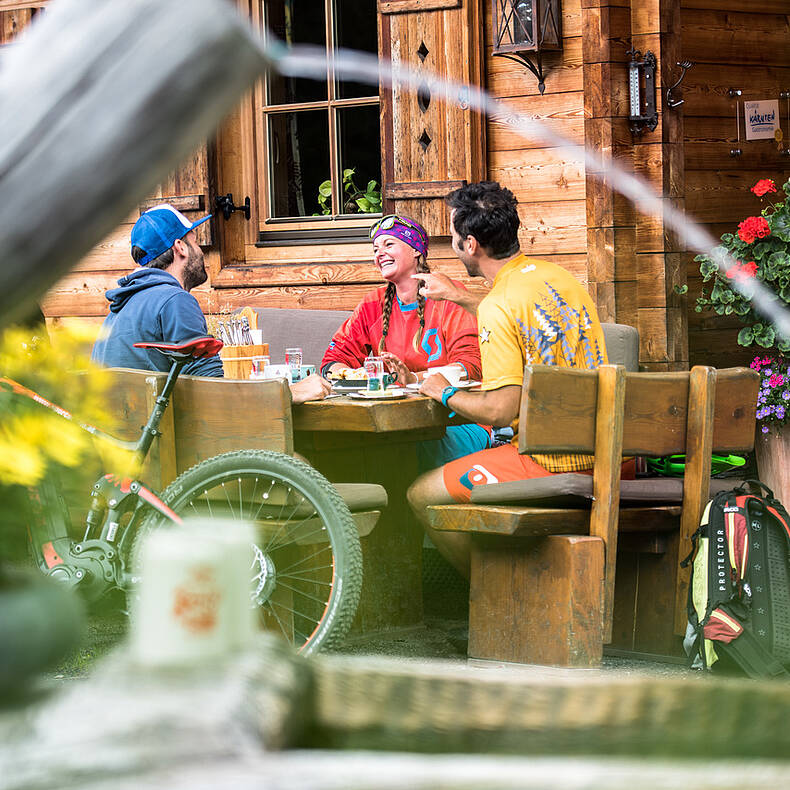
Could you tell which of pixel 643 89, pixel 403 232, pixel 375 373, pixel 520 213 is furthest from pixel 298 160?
pixel 375 373

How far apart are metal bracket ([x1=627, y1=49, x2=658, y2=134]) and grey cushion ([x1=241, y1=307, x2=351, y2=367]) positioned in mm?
1581

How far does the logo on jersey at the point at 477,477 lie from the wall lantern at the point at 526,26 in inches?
92.2

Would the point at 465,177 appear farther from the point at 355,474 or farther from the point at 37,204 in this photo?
the point at 37,204

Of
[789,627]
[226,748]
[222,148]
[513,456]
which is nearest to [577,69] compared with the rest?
[222,148]

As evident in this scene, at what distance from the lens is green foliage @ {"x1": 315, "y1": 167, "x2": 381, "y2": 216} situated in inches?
240

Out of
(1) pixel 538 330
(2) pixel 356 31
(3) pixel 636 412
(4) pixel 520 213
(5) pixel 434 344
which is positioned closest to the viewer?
(3) pixel 636 412

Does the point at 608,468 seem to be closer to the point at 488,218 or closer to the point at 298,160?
the point at 488,218

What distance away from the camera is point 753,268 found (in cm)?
507

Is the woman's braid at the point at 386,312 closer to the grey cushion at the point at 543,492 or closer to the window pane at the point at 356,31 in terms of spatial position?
the grey cushion at the point at 543,492

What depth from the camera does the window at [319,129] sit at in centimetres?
610

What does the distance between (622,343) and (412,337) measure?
961mm

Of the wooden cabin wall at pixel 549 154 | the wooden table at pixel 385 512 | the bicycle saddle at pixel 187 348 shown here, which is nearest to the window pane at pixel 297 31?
the wooden cabin wall at pixel 549 154

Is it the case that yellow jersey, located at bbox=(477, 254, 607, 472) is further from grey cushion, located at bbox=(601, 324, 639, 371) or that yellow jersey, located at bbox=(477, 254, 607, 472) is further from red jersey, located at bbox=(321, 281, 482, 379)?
grey cushion, located at bbox=(601, 324, 639, 371)

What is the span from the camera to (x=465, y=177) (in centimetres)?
554
